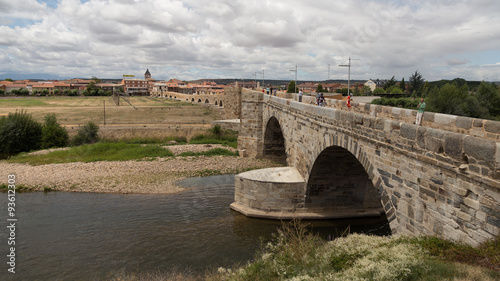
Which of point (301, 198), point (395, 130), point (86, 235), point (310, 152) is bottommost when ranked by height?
point (86, 235)

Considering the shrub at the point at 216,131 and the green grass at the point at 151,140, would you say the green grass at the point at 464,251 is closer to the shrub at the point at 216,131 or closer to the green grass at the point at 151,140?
the green grass at the point at 151,140

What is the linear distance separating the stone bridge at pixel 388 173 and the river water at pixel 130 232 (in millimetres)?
1142

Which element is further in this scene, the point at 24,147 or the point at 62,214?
the point at 24,147

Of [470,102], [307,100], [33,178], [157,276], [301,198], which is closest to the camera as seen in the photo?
[157,276]

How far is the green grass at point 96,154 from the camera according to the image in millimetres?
28422

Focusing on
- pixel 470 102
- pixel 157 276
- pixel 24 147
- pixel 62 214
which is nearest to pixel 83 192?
pixel 62 214

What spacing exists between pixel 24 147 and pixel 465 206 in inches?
1435

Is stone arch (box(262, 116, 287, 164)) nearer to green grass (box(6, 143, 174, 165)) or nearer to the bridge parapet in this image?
green grass (box(6, 143, 174, 165))

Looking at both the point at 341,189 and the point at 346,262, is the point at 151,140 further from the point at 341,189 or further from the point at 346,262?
the point at 346,262

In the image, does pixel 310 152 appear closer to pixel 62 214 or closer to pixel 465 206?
pixel 465 206

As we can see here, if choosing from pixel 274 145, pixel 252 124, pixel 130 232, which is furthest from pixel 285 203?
pixel 252 124

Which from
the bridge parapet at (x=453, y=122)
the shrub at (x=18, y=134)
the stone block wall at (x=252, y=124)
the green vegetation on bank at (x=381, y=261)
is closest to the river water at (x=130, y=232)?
the green vegetation on bank at (x=381, y=261)

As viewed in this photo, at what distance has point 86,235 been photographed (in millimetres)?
14680

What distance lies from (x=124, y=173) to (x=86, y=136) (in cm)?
1322
